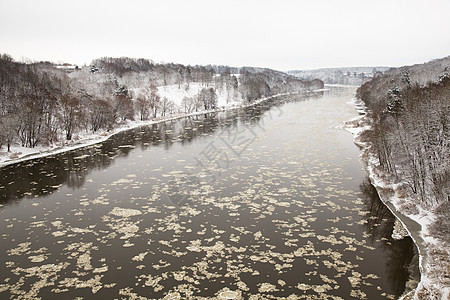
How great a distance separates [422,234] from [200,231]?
1089 cm

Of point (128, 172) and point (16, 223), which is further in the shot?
point (128, 172)

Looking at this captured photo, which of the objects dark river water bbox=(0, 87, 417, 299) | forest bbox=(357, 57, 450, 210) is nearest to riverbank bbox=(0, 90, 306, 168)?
dark river water bbox=(0, 87, 417, 299)

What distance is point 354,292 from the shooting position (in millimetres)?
10625

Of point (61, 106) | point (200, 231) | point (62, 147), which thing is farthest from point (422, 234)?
point (61, 106)

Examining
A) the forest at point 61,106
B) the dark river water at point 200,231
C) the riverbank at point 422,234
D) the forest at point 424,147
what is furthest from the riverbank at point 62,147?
the forest at point 424,147

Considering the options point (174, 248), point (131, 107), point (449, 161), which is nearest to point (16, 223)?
point (174, 248)

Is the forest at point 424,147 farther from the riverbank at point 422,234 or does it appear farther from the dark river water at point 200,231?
the dark river water at point 200,231

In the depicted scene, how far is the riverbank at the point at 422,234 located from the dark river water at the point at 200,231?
1.71 feet

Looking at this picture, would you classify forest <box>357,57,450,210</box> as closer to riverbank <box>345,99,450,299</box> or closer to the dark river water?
riverbank <box>345,99,450,299</box>

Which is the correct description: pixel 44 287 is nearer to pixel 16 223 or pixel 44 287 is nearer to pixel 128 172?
pixel 16 223

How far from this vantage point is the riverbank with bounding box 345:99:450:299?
1050 centimetres

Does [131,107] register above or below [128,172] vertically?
above

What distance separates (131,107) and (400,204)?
49690 millimetres

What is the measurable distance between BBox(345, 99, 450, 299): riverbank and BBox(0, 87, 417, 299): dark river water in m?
0.52
